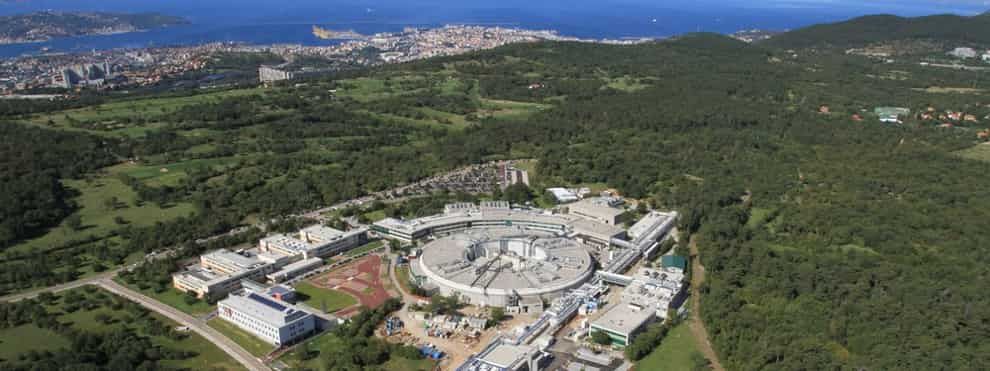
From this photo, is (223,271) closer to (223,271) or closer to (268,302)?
(223,271)

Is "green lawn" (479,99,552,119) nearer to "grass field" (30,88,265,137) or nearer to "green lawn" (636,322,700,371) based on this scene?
"grass field" (30,88,265,137)

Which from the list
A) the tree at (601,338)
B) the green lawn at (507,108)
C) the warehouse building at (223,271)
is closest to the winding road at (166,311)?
the warehouse building at (223,271)

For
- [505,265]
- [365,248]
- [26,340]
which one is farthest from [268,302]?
[505,265]

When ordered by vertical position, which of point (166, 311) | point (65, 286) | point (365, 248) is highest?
point (365, 248)

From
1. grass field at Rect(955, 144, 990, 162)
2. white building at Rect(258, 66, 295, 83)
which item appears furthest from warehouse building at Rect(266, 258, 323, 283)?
white building at Rect(258, 66, 295, 83)

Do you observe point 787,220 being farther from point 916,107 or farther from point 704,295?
point 916,107

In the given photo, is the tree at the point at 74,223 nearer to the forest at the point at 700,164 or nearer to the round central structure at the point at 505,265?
the forest at the point at 700,164

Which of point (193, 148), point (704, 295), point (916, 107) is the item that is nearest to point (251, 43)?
point (193, 148)

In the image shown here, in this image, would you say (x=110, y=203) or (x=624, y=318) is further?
(x=110, y=203)
